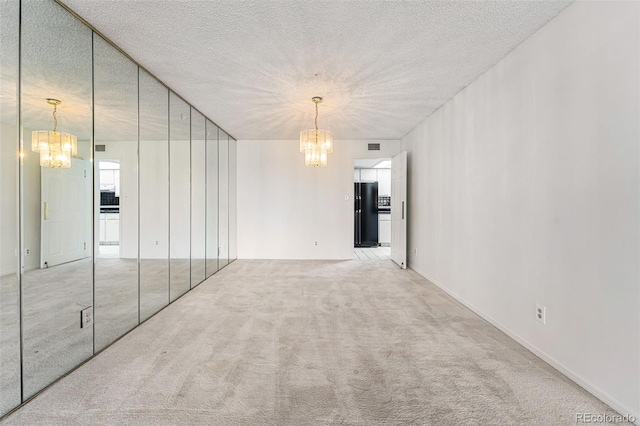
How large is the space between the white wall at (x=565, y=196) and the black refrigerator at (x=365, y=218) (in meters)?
4.96

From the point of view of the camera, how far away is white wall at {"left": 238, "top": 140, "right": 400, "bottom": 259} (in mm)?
6559

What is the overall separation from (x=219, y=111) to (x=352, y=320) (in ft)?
11.7

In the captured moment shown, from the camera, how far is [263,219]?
6.59m

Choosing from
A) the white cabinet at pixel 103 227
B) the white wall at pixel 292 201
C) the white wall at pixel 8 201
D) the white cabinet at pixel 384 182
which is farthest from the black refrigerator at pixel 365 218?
the white wall at pixel 8 201

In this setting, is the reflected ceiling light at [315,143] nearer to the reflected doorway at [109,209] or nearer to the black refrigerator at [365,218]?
the reflected doorway at [109,209]

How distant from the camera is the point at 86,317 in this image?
7.71 feet

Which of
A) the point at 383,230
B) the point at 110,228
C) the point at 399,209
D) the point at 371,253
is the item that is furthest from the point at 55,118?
the point at 383,230

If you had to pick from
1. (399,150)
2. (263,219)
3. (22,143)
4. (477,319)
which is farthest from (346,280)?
(22,143)

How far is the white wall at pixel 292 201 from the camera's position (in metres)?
6.56

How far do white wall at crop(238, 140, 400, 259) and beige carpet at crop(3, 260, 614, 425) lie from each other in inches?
122

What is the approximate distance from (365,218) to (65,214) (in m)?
7.18

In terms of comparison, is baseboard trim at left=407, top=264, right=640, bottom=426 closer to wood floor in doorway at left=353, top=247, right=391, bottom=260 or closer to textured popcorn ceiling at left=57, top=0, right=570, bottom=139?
textured popcorn ceiling at left=57, top=0, right=570, bottom=139

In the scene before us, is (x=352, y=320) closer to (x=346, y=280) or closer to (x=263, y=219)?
(x=346, y=280)

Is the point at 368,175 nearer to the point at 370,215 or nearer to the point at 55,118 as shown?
the point at 370,215
